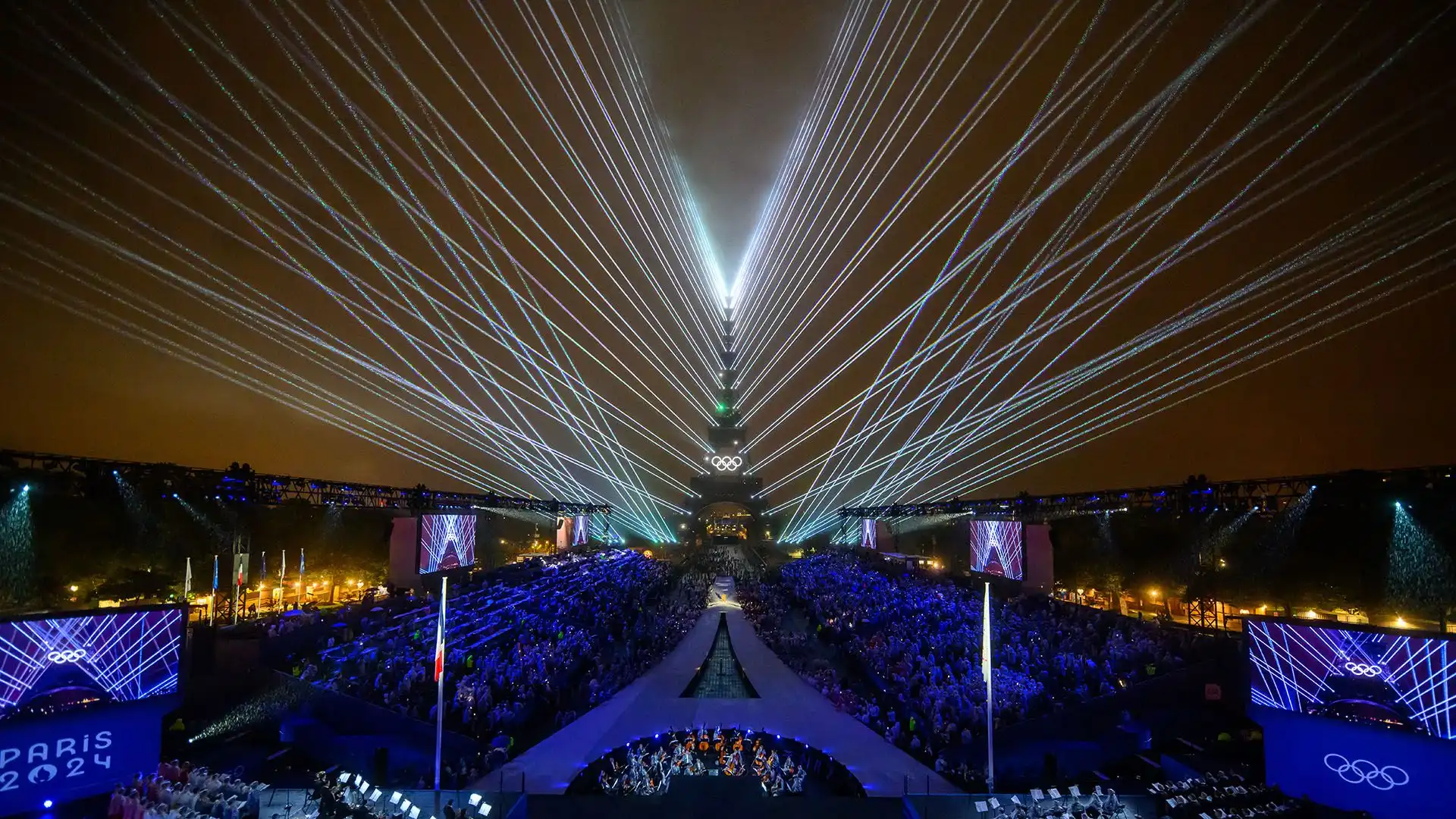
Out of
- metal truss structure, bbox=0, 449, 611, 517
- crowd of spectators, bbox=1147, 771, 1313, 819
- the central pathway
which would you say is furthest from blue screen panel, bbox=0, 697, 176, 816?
crowd of spectators, bbox=1147, 771, 1313, 819

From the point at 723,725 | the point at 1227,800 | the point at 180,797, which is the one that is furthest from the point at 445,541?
the point at 1227,800

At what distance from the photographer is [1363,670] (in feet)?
31.3

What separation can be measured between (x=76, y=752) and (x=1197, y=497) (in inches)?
1029

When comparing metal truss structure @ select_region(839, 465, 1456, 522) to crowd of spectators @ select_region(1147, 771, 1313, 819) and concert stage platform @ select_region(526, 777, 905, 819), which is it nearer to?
crowd of spectators @ select_region(1147, 771, 1313, 819)

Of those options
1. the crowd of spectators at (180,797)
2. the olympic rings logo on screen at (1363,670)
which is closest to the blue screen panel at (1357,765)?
the olympic rings logo on screen at (1363,670)

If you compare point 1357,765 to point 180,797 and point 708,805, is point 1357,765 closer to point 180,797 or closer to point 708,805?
point 708,805

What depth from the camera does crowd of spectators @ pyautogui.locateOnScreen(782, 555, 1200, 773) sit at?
46.9 feet

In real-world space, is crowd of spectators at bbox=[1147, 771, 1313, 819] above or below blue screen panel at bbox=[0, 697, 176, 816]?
below

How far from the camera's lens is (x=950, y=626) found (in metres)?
21.1

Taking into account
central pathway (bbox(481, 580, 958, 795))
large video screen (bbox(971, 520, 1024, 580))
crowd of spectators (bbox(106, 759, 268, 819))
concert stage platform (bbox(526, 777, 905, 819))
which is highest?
large video screen (bbox(971, 520, 1024, 580))

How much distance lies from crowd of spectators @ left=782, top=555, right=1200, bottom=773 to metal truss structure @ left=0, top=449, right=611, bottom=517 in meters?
18.0

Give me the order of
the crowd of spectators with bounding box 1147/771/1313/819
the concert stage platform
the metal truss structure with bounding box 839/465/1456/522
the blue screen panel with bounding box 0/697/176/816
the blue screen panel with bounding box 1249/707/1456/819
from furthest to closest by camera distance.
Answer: the metal truss structure with bounding box 839/465/1456/522 → the concert stage platform → the crowd of spectators with bounding box 1147/771/1313/819 → the blue screen panel with bounding box 0/697/176/816 → the blue screen panel with bounding box 1249/707/1456/819

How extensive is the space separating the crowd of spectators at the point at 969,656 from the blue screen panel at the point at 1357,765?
428 centimetres

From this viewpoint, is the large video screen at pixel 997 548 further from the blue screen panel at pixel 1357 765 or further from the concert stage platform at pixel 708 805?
the concert stage platform at pixel 708 805
